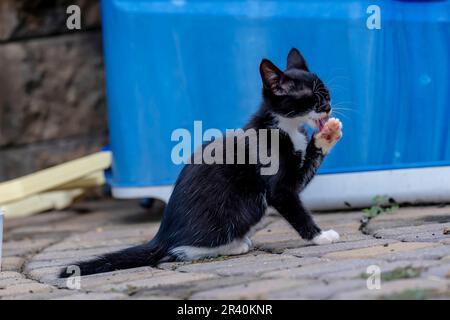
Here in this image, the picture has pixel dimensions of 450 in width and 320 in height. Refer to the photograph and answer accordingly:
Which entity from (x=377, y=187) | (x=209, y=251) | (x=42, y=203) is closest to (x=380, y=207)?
(x=377, y=187)

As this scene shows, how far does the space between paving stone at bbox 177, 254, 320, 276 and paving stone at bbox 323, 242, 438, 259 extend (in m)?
0.09

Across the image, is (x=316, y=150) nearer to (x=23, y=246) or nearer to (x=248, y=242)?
(x=248, y=242)

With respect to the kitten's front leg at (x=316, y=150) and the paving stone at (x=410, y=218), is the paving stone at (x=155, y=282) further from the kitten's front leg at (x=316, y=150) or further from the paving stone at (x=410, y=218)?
the paving stone at (x=410, y=218)

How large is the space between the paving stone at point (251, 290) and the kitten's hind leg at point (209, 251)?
2.19ft

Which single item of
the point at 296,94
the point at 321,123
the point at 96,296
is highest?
the point at 296,94

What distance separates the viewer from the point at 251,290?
92.9 inches

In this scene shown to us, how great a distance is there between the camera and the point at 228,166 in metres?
3.15

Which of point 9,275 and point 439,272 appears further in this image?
point 9,275

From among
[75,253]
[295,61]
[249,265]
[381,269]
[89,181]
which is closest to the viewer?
[381,269]

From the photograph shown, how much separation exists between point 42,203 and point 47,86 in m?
0.86

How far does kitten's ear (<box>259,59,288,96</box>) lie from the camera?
122 inches
